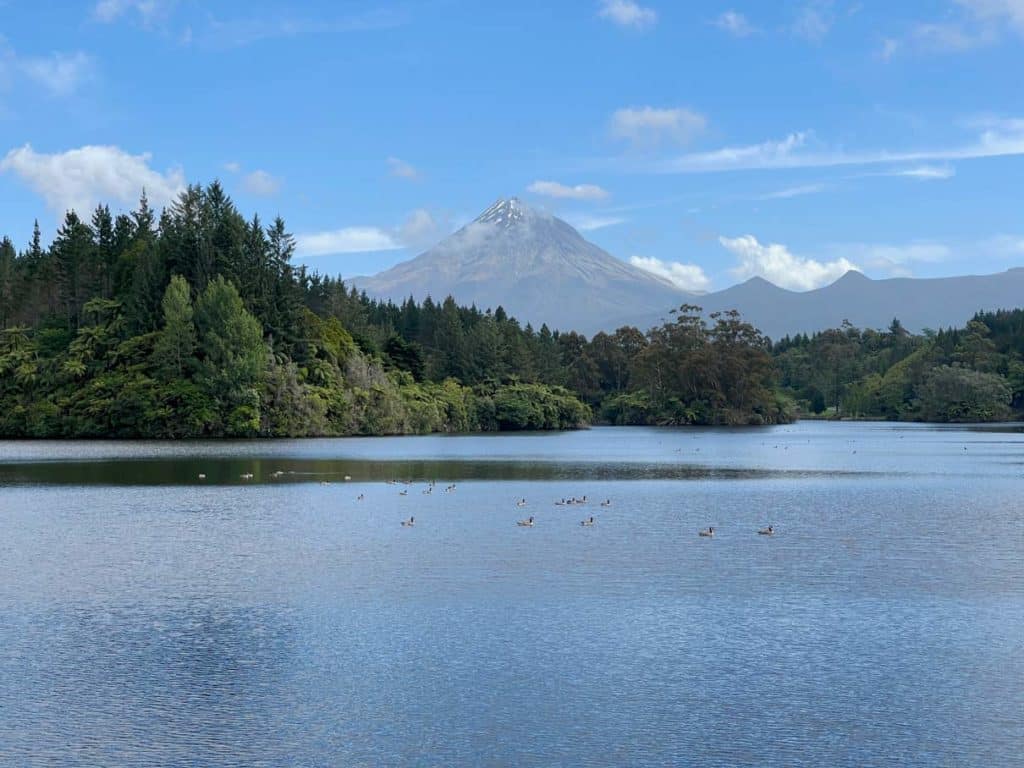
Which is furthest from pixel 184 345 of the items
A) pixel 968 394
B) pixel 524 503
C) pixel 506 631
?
pixel 968 394

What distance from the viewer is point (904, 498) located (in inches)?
2003

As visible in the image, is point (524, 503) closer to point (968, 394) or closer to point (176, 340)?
point (176, 340)

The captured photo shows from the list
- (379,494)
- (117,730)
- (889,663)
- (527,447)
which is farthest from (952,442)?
(117,730)

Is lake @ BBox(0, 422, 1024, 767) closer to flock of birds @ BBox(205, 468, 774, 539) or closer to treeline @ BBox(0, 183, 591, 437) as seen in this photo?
flock of birds @ BBox(205, 468, 774, 539)

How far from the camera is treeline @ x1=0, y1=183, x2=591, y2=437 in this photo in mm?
106688

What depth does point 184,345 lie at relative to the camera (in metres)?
108

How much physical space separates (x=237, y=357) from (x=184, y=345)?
5.49 meters

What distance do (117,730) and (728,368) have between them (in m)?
159

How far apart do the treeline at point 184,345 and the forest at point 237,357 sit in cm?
18

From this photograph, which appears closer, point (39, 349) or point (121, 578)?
point (121, 578)

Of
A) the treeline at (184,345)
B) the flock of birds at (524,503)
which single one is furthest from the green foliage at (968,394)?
the flock of birds at (524,503)

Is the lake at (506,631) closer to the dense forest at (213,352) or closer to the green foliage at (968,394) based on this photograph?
the dense forest at (213,352)

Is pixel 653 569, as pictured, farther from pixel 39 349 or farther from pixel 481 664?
pixel 39 349

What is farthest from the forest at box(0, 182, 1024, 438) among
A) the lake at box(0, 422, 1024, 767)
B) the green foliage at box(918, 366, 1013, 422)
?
the lake at box(0, 422, 1024, 767)
